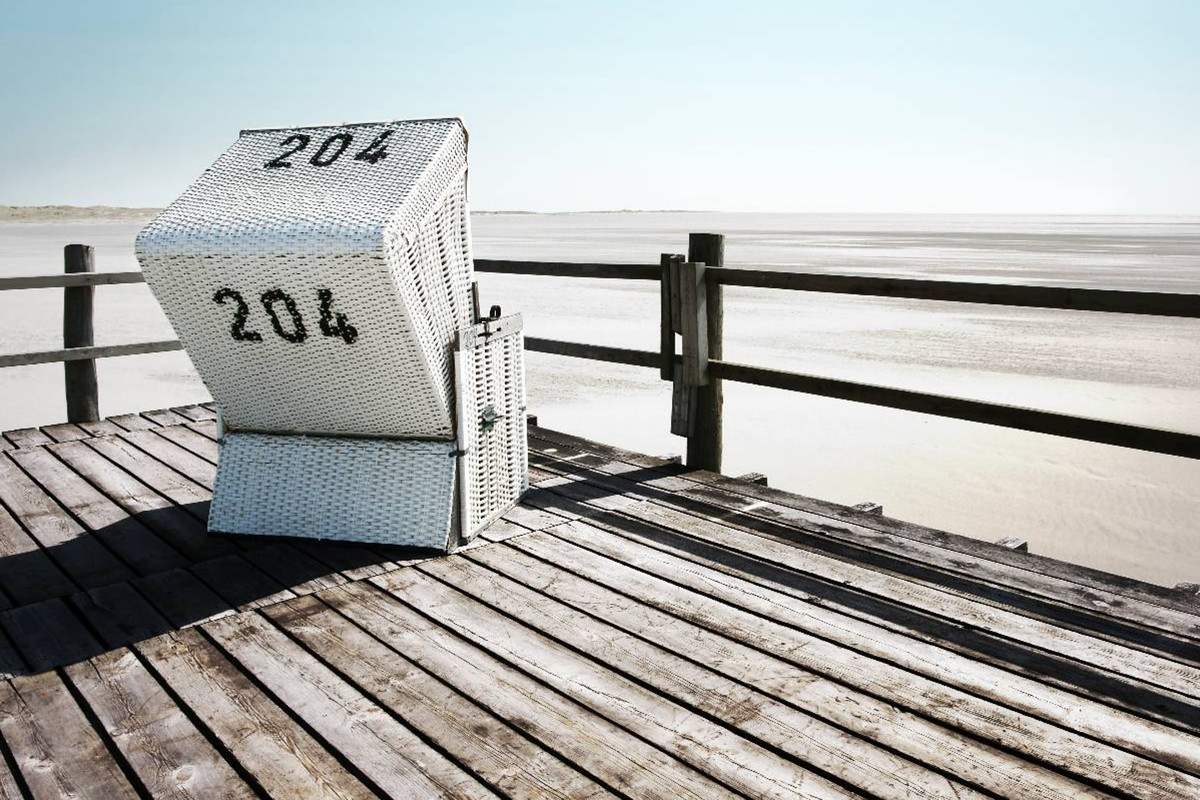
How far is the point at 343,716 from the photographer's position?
8.04 ft

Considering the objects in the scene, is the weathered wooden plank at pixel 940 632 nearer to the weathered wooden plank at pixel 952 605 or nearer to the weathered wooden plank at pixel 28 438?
the weathered wooden plank at pixel 952 605

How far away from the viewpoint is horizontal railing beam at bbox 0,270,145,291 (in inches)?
227

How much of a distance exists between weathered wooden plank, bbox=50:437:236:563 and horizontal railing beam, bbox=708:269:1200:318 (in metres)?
2.58

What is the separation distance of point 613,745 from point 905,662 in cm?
94

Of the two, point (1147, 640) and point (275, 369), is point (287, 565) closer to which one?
point (275, 369)

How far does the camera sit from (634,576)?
134 inches

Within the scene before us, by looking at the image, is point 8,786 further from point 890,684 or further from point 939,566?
point 939,566

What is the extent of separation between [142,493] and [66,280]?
220 cm

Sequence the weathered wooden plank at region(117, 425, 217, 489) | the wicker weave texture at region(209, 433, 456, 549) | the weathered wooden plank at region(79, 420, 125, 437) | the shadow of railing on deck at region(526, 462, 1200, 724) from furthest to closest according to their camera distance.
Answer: the weathered wooden plank at region(79, 420, 125, 437), the weathered wooden plank at region(117, 425, 217, 489), the wicker weave texture at region(209, 433, 456, 549), the shadow of railing on deck at region(526, 462, 1200, 724)

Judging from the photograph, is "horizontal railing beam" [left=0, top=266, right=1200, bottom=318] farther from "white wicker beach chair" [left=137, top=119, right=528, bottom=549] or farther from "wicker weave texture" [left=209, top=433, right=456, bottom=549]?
"wicker weave texture" [left=209, top=433, right=456, bottom=549]

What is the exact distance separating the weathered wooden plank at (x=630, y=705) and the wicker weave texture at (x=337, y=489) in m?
0.39

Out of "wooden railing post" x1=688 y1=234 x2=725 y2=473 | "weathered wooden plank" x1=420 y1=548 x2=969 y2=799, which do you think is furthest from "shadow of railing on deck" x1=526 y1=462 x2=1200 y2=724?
"weathered wooden plank" x1=420 y1=548 x2=969 y2=799

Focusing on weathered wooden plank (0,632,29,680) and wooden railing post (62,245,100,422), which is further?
wooden railing post (62,245,100,422)

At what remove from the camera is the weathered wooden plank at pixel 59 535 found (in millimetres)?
3520
